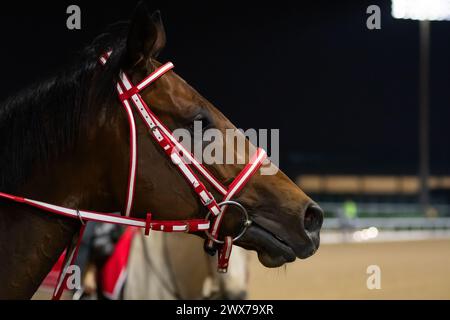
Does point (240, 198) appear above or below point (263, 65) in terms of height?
below

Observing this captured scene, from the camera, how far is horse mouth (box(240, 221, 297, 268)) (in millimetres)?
1620

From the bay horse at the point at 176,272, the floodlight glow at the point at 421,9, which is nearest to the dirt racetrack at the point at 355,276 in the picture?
the bay horse at the point at 176,272

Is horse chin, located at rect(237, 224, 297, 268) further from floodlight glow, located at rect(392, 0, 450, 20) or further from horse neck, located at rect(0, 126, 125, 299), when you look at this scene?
floodlight glow, located at rect(392, 0, 450, 20)

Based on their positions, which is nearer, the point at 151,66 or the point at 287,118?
the point at 151,66

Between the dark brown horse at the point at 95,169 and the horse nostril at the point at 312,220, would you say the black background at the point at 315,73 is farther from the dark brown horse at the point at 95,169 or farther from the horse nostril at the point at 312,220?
the horse nostril at the point at 312,220

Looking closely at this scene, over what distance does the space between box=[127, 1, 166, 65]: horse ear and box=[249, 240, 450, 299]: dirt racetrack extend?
3842mm

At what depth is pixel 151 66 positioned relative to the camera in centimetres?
165

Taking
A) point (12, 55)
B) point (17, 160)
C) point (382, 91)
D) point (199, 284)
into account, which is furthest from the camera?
point (382, 91)

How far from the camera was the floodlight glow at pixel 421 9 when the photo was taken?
15.2 meters

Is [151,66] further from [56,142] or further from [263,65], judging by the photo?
[263,65]

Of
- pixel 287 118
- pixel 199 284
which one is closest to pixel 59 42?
pixel 287 118

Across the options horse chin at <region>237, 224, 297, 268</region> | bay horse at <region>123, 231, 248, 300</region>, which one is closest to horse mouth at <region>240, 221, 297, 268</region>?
horse chin at <region>237, 224, 297, 268</region>

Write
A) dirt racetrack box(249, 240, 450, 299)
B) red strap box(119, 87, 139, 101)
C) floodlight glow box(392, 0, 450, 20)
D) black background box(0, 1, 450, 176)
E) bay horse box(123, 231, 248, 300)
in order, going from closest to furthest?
red strap box(119, 87, 139, 101) → bay horse box(123, 231, 248, 300) → dirt racetrack box(249, 240, 450, 299) → floodlight glow box(392, 0, 450, 20) → black background box(0, 1, 450, 176)

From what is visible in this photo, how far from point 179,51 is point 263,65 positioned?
7487 mm
